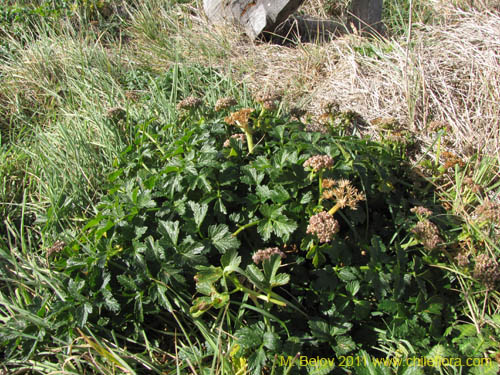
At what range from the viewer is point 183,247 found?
65.9 inches

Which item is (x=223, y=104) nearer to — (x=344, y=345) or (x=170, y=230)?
(x=170, y=230)

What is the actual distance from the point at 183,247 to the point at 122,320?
45 centimetres

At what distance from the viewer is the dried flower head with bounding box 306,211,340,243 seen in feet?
5.07

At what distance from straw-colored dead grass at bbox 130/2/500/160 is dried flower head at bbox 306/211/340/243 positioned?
5.10ft

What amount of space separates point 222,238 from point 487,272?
1.18 meters

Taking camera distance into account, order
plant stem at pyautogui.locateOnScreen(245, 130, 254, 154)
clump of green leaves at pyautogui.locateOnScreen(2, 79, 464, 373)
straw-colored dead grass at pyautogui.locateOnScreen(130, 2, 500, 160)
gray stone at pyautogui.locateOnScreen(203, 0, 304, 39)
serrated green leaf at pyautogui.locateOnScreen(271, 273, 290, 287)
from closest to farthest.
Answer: serrated green leaf at pyautogui.locateOnScreen(271, 273, 290, 287) < clump of green leaves at pyautogui.locateOnScreen(2, 79, 464, 373) < plant stem at pyautogui.locateOnScreen(245, 130, 254, 154) < straw-colored dead grass at pyautogui.locateOnScreen(130, 2, 500, 160) < gray stone at pyautogui.locateOnScreen(203, 0, 304, 39)

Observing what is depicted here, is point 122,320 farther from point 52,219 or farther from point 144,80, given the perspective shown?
point 144,80

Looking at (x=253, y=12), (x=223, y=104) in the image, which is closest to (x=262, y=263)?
(x=223, y=104)

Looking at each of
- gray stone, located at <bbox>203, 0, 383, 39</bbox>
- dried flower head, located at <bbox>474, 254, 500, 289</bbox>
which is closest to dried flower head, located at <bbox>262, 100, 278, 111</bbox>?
dried flower head, located at <bbox>474, 254, 500, 289</bbox>

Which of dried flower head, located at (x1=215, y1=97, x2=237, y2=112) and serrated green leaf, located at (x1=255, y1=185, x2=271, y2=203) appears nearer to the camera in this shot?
serrated green leaf, located at (x1=255, y1=185, x2=271, y2=203)

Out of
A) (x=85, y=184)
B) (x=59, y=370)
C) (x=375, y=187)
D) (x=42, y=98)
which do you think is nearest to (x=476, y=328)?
(x=375, y=187)

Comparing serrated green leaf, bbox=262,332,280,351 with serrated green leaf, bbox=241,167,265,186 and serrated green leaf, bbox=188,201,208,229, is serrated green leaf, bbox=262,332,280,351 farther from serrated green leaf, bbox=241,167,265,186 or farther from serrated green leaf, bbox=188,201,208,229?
serrated green leaf, bbox=241,167,265,186

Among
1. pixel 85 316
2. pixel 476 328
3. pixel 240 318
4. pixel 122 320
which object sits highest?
pixel 85 316

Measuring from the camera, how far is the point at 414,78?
2.90 metres
